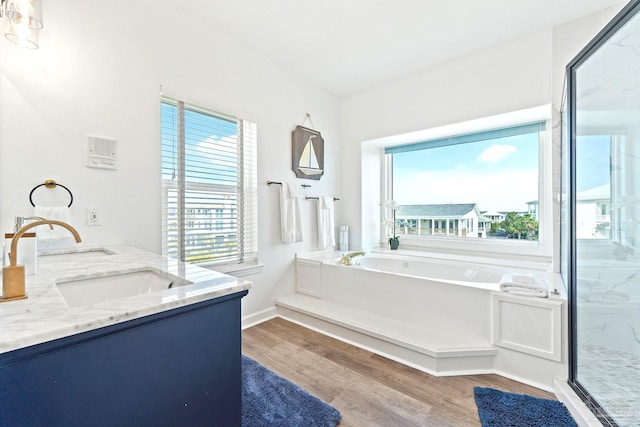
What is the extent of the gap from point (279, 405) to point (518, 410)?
1293 mm

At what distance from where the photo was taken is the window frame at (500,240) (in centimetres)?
264

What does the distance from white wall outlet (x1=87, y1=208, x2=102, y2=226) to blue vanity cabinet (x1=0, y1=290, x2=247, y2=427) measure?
140 cm

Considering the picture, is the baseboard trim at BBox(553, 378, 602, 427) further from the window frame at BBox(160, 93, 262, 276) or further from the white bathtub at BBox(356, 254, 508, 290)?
the window frame at BBox(160, 93, 262, 276)

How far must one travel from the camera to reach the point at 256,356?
6.97 feet

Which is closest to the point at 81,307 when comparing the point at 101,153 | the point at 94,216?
the point at 94,216

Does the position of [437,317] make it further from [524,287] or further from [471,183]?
[471,183]

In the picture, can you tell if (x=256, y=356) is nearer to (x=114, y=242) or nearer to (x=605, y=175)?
(x=114, y=242)

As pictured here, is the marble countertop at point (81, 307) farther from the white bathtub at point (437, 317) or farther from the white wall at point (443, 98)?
the white wall at point (443, 98)

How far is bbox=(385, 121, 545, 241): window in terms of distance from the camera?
2814mm

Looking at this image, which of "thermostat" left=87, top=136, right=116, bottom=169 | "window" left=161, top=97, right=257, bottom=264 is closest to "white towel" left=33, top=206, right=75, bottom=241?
"thermostat" left=87, top=136, right=116, bottom=169

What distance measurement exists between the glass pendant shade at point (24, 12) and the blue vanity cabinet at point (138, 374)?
4.94 feet

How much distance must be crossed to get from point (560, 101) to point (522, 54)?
52 cm

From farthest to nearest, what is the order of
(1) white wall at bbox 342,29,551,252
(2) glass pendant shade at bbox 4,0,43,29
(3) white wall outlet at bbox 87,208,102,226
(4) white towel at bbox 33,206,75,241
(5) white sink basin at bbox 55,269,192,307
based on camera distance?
(1) white wall at bbox 342,29,551,252
(3) white wall outlet at bbox 87,208,102,226
(4) white towel at bbox 33,206,75,241
(2) glass pendant shade at bbox 4,0,43,29
(5) white sink basin at bbox 55,269,192,307

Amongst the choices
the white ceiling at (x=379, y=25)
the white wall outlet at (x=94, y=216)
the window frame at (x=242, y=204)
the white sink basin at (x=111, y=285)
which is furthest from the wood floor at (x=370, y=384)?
the white ceiling at (x=379, y=25)
